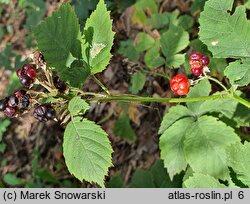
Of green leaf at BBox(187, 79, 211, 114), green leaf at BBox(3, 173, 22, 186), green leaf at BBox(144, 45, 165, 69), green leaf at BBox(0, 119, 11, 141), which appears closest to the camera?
green leaf at BBox(187, 79, 211, 114)

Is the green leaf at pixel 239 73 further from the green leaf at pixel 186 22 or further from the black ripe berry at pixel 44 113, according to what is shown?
the green leaf at pixel 186 22

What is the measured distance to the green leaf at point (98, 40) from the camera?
2.23 m

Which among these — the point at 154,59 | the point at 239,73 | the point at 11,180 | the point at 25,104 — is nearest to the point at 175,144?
the point at 239,73

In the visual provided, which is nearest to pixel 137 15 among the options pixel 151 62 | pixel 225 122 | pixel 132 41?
pixel 132 41

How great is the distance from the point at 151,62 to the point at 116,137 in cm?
122

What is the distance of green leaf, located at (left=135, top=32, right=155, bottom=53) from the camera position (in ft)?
12.3

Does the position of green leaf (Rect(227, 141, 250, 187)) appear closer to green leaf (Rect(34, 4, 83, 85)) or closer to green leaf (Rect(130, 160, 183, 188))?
green leaf (Rect(34, 4, 83, 85))

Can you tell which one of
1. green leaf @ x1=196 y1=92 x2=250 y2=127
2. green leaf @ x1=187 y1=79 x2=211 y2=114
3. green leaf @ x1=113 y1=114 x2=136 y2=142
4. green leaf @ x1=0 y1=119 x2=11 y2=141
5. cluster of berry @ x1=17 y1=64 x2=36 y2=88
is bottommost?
cluster of berry @ x1=17 y1=64 x2=36 y2=88

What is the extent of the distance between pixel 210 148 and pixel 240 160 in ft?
1.55

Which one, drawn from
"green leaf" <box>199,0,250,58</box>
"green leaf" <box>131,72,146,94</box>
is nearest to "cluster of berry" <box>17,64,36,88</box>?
"green leaf" <box>199,0,250,58</box>

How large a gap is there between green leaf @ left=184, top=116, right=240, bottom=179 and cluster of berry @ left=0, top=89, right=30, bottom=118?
Result: 3.81ft

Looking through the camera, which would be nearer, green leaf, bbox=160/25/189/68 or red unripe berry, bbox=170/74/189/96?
red unripe berry, bbox=170/74/189/96

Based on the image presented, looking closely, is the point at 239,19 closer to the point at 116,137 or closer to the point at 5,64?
the point at 116,137

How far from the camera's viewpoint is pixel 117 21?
15.1ft
